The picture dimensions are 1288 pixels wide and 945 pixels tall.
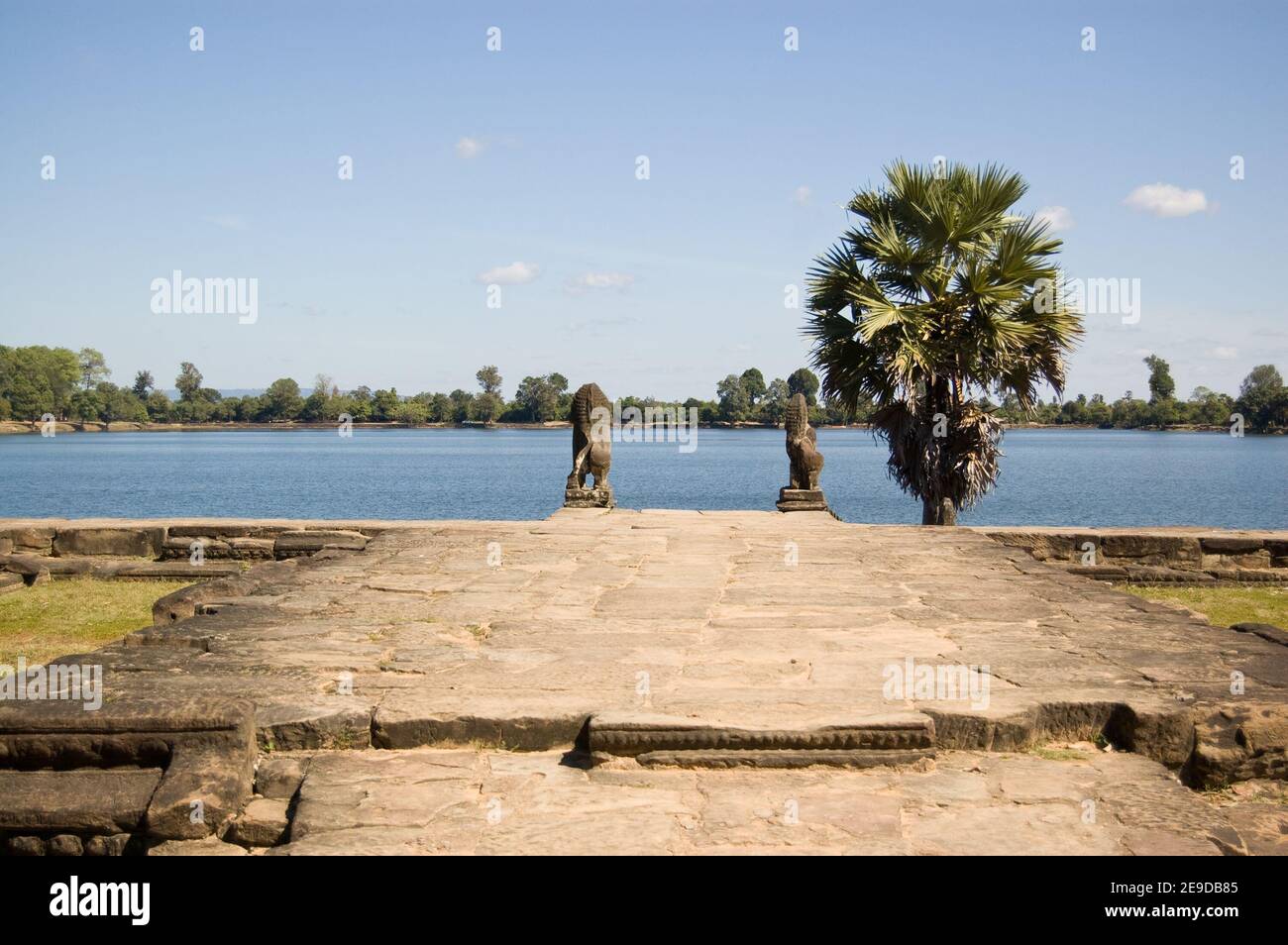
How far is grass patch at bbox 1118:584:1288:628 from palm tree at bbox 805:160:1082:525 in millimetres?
4273

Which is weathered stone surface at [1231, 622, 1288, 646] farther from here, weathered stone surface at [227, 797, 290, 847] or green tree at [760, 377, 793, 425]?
green tree at [760, 377, 793, 425]

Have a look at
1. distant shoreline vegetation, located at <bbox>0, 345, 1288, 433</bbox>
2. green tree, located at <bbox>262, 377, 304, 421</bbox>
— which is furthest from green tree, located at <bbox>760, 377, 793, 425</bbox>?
green tree, located at <bbox>262, 377, 304, 421</bbox>

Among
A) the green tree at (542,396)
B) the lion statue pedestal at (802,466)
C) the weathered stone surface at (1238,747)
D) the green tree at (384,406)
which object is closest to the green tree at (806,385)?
the lion statue pedestal at (802,466)

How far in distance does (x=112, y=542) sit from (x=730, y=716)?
31.1ft

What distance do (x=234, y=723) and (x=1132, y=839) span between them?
128 inches

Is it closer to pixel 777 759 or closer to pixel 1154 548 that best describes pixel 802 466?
pixel 1154 548

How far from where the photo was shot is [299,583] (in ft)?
25.2

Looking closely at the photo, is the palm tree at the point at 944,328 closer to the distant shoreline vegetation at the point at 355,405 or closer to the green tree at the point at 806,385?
the green tree at the point at 806,385

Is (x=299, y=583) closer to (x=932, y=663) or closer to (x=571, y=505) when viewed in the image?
(x=932, y=663)

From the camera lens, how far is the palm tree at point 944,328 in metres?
14.5

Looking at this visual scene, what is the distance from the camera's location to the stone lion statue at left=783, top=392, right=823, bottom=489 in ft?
47.2

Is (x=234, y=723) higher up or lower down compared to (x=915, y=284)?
lower down
